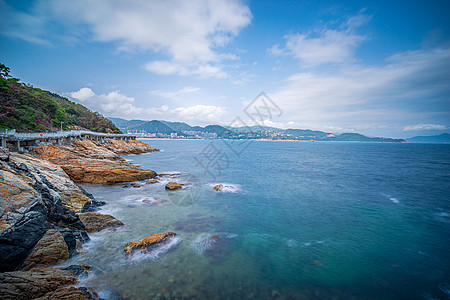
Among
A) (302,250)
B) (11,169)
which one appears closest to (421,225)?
(302,250)

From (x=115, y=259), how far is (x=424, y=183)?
36.6 metres

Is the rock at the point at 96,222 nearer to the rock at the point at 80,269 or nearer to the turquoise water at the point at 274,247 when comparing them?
the turquoise water at the point at 274,247

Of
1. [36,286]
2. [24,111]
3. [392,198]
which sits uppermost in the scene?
[24,111]

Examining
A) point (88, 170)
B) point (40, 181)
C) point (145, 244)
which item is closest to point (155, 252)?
point (145, 244)

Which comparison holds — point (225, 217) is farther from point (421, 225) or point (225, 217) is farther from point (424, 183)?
point (424, 183)

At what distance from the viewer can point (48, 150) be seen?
2469 cm

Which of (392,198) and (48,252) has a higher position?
(48,252)

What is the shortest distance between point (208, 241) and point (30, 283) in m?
7.16

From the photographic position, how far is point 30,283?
5.36 meters

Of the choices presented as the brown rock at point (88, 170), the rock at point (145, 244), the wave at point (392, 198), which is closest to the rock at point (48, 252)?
the rock at point (145, 244)

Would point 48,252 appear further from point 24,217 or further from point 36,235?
point 24,217

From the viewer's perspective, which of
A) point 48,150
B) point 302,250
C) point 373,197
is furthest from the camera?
point 48,150

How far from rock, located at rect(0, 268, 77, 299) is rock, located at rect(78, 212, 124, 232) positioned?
15.5ft

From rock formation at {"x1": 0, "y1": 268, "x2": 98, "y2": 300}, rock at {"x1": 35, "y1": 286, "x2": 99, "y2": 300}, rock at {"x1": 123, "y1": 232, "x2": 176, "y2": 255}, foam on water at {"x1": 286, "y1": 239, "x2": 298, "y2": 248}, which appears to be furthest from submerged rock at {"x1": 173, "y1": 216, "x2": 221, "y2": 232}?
rock at {"x1": 35, "y1": 286, "x2": 99, "y2": 300}
